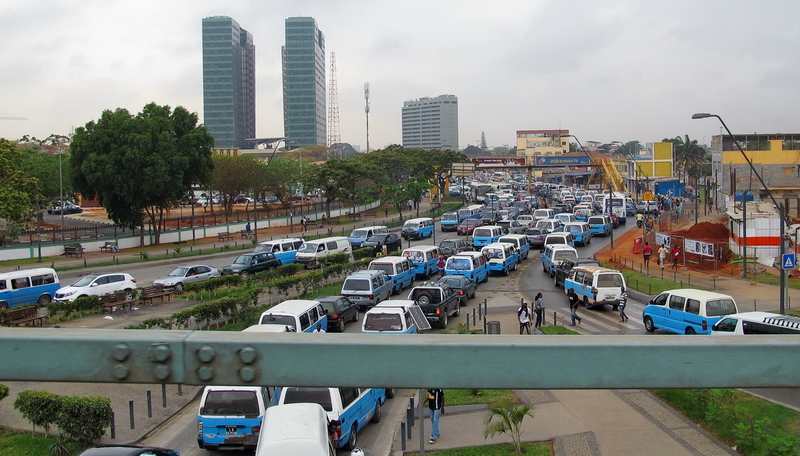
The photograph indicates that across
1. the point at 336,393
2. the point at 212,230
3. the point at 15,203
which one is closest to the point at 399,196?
the point at 212,230

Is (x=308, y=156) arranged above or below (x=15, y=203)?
above

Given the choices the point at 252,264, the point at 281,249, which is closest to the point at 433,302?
the point at 252,264

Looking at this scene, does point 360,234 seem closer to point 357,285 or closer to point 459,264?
point 459,264

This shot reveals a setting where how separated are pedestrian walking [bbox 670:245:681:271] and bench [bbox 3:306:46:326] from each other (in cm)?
2860

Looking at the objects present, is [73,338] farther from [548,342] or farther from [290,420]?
[290,420]

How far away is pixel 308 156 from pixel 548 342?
149m

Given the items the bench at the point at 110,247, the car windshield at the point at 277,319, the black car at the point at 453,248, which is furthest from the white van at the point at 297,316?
the bench at the point at 110,247

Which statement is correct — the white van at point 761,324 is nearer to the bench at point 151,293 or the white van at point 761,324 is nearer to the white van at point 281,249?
the bench at point 151,293

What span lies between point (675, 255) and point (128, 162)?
117 ft

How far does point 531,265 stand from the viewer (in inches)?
1492

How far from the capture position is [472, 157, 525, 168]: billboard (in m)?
85.2

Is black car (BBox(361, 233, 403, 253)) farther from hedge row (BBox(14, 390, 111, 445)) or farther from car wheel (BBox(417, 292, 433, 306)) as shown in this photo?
hedge row (BBox(14, 390, 111, 445))

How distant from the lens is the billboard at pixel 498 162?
8519 centimetres

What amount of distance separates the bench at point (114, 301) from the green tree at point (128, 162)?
22.8m
